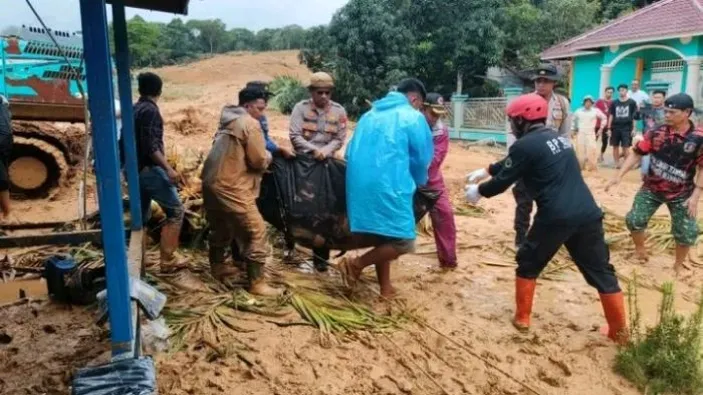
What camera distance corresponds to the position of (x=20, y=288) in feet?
16.7

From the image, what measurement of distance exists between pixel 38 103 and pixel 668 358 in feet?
29.0

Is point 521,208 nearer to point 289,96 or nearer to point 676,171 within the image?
point 676,171

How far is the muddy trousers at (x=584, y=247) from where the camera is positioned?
4.04 meters

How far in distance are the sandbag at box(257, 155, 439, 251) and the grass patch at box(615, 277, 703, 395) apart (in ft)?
6.56

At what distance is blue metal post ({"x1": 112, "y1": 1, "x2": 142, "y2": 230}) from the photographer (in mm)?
4562

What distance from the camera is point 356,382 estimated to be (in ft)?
11.5

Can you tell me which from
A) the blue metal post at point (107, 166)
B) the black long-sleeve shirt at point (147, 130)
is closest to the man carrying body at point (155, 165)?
the black long-sleeve shirt at point (147, 130)

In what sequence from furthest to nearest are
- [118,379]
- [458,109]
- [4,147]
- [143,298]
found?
1. [458,109]
2. [4,147]
3. [143,298]
4. [118,379]

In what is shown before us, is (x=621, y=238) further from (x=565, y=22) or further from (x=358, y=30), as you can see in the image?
(x=565, y=22)

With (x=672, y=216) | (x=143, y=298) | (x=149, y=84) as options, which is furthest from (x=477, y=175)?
(x=149, y=84)

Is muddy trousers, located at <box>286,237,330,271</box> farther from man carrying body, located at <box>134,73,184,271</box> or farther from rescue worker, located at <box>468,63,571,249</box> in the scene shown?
rescue worker, located at <box>468,63,571,249</box>

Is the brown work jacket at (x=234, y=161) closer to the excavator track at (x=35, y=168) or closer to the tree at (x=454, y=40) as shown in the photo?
the excavator track at (x=35, y=168)

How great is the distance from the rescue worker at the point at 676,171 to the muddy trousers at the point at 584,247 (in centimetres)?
167

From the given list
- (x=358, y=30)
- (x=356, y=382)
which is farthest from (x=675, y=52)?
(x=356, y=382)
